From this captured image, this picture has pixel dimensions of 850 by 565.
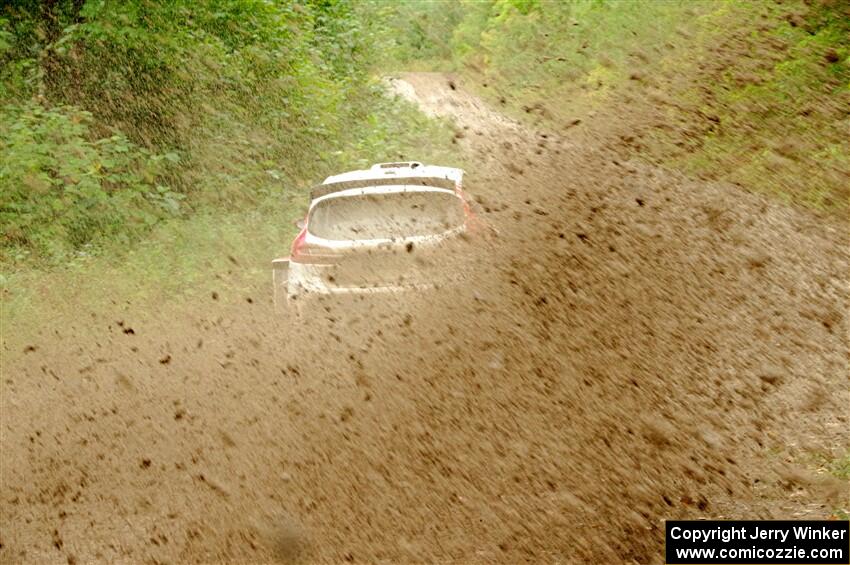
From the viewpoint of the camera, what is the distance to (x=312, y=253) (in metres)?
7.84

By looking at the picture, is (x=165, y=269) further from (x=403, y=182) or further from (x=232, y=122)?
(x=403, y=182)

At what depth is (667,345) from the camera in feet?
26.7

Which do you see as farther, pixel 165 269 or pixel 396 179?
pixel 165 269

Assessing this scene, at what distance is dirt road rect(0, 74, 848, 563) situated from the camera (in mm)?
5125

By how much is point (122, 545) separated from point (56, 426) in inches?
96.5

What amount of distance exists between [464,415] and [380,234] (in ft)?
5.68

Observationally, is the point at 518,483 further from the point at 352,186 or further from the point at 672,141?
the point at 672,141

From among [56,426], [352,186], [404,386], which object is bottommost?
[56,426]

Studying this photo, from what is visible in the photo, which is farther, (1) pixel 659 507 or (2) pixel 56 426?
(2) pixel 56 426

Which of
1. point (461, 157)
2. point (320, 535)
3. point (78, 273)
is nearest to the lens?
point (320, 535)

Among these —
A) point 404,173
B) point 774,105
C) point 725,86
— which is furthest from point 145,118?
point 725,86

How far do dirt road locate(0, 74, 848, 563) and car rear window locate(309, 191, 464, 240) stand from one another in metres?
0.54

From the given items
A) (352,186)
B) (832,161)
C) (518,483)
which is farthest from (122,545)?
(832,161)

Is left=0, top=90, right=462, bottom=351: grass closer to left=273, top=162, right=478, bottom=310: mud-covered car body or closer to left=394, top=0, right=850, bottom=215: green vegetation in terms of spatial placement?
left=273, top=162, right=478, bottom=310: mud-covered car body
